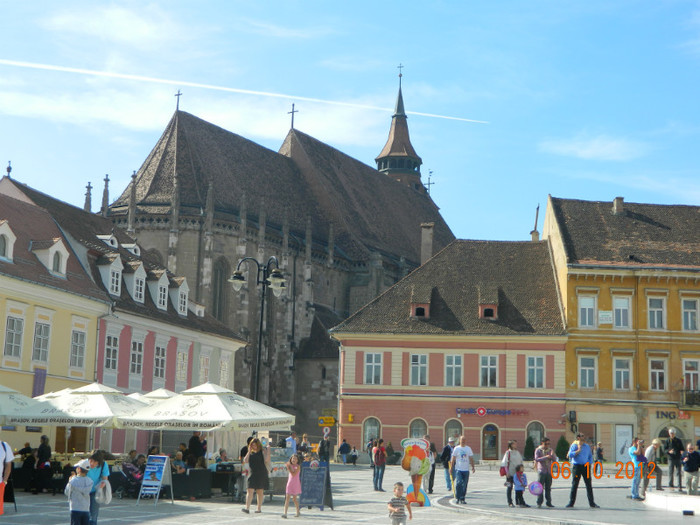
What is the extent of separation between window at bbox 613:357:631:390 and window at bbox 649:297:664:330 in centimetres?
198

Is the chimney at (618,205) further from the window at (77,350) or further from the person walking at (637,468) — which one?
the window at (77,350)

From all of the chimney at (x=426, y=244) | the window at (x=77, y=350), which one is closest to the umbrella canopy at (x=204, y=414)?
the window at (x=77, y=350)

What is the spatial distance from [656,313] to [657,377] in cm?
288

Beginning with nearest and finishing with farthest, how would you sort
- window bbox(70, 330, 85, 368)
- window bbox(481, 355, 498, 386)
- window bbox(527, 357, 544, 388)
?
window bbox(70, 330, 85, 368), window bbox(527, 357, 544, 388), window bbox(481, 355, 498, 386)

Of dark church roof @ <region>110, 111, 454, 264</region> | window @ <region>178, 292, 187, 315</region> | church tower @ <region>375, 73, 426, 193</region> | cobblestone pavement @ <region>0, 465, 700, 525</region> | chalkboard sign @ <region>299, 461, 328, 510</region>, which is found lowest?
cobblestone pavement @ <region>0, 465, 700, 525</region>

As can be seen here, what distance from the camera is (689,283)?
46125mm

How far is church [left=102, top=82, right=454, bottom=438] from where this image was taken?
6084 cm

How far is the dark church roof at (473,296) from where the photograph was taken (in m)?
46.8

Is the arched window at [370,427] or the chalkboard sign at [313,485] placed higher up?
the arched window at [370,427]

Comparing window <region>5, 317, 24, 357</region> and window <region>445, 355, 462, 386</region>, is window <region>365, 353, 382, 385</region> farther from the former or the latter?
window <region>5, 317, 24, 357</region>

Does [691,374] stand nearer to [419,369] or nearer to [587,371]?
[587,371]

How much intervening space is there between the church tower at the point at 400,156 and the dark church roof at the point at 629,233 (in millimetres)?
50559

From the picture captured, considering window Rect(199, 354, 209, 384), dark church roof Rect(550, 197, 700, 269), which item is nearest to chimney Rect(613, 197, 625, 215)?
dark church roof Rect(550, 197, 700, 269)

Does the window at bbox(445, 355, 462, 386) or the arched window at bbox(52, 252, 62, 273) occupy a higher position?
the arched window at bbox(52, 252, 62, 273)
